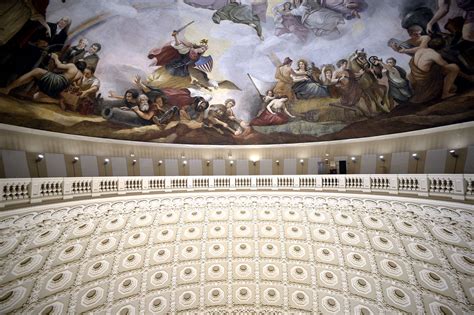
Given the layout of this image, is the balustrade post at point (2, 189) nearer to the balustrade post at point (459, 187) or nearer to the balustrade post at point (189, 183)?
the balustrade post at point (189, 183)

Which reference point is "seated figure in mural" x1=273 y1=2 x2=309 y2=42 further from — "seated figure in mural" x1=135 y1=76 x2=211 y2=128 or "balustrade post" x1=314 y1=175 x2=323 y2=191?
"balustrade post" x1=314 y1=175 x2=323 y2=191

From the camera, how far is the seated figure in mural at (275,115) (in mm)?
18734

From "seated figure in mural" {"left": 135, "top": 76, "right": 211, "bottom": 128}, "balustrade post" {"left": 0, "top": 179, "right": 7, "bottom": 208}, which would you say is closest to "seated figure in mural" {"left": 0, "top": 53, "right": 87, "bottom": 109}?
"seated figure in mural" {"left": 135, "top": 76, "right": 211, "bottom": 128}

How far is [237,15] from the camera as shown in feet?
49.4

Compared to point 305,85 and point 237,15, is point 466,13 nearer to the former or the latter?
point 305,85

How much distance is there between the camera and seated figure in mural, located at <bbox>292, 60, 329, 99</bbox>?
17.2 m

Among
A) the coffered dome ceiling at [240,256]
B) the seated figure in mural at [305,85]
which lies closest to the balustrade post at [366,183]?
the coffered dome ceiling at [240,256]

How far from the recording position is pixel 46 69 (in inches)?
509

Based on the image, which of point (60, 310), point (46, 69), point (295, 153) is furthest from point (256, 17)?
point (60, 310)

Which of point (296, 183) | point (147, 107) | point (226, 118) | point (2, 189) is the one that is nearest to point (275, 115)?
point (226, 118)

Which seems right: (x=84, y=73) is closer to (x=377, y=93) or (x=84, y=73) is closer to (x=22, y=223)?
(x=22, y=223)

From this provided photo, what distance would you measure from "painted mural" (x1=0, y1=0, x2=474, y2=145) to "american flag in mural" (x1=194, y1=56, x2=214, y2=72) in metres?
0.07

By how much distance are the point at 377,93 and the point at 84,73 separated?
1995 centimetres

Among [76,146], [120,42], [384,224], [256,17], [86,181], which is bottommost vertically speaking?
[384,224]
